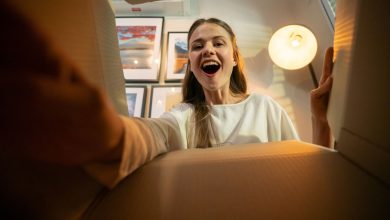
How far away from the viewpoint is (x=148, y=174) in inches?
11.8

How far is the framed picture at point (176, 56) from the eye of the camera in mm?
1351

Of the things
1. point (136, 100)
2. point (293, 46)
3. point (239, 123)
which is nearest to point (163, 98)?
point (136, 100)

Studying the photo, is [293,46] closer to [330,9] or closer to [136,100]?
[330,9]

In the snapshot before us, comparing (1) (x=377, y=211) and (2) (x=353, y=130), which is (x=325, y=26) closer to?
(2) (x=353, y=130)

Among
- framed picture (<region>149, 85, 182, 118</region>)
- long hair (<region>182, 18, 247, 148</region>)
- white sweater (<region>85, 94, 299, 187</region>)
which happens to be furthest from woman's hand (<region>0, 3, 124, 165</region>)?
framed picture (<region>149, 85, 182, 118</region>)

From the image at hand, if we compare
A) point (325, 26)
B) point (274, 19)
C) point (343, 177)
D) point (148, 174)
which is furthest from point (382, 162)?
point (274, 19)

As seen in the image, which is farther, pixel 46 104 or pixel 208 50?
pixel 208 50

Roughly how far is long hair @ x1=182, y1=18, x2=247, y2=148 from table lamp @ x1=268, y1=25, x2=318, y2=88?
261mm

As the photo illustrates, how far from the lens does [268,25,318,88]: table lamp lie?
1145 millimetres

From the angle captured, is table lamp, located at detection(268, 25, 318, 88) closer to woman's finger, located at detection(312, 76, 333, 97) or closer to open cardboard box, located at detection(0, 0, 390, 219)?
woman's finger, located at detection(312, 76, 333, 97)

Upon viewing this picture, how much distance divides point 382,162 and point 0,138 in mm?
361

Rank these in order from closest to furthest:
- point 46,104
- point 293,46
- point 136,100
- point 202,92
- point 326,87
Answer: point 46,104, point 326,87, point 202,92, point 293,46, point 136,100

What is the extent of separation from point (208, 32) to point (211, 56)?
0.10m

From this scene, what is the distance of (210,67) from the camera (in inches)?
35.6
